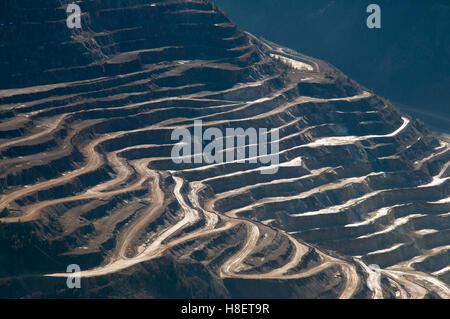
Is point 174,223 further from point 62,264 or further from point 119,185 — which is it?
point 62,264

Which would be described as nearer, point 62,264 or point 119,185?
point 62,264

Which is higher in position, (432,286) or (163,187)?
(163,187)

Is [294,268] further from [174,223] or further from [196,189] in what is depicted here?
[196,189]

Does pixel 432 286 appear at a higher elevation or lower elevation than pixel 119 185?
lower

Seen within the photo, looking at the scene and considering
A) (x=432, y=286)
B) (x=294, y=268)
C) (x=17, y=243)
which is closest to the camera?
(x=17, y=243)
